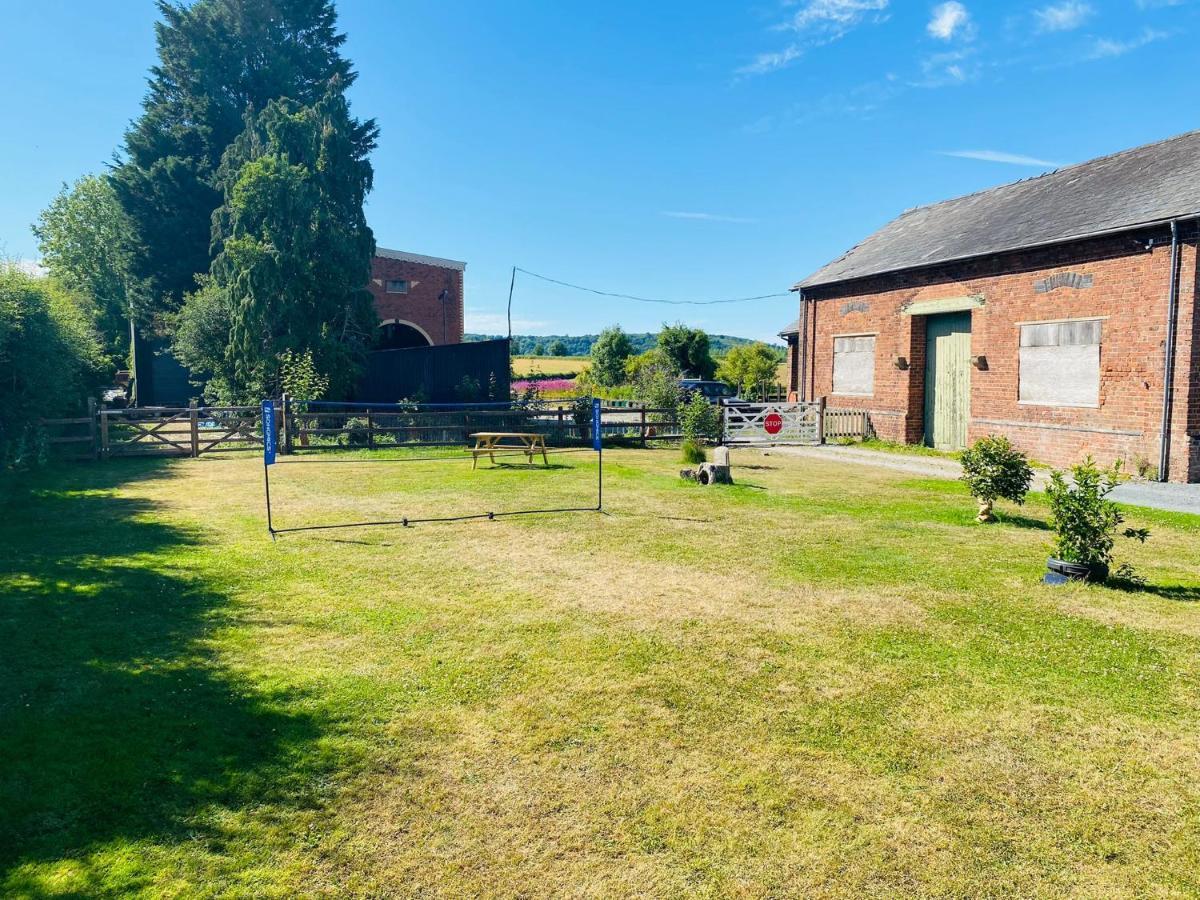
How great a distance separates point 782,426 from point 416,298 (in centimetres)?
1913

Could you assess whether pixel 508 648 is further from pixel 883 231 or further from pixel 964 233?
pixel 883 231

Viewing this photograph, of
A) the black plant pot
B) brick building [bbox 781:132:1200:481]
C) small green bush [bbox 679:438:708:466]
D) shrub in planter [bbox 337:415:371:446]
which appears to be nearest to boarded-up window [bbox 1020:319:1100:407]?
brick building [bbox 781:132:1200:481]

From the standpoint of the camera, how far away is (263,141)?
2697 cm

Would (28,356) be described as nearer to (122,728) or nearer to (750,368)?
(122,728)

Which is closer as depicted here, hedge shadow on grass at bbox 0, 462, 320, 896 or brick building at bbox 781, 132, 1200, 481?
hedge shadow on grass at bbox 0, 462, 320, 896

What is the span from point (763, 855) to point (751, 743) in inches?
39.2

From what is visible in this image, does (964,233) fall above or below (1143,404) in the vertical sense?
above

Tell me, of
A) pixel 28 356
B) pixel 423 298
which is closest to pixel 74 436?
pixel 28 356

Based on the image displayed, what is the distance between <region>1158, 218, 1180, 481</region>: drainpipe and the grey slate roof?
0.78m

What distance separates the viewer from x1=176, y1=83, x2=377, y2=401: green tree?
74.9 ft

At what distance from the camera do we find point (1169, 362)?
45.5ft

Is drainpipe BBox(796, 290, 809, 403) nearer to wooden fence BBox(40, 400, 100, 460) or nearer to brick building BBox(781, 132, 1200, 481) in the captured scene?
brick building BBox(781, 132, 1200, 481)

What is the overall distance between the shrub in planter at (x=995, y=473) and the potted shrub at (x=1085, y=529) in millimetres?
2706

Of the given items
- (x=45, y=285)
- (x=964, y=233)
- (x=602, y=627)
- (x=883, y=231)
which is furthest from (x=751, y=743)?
(x=883, y=231)
